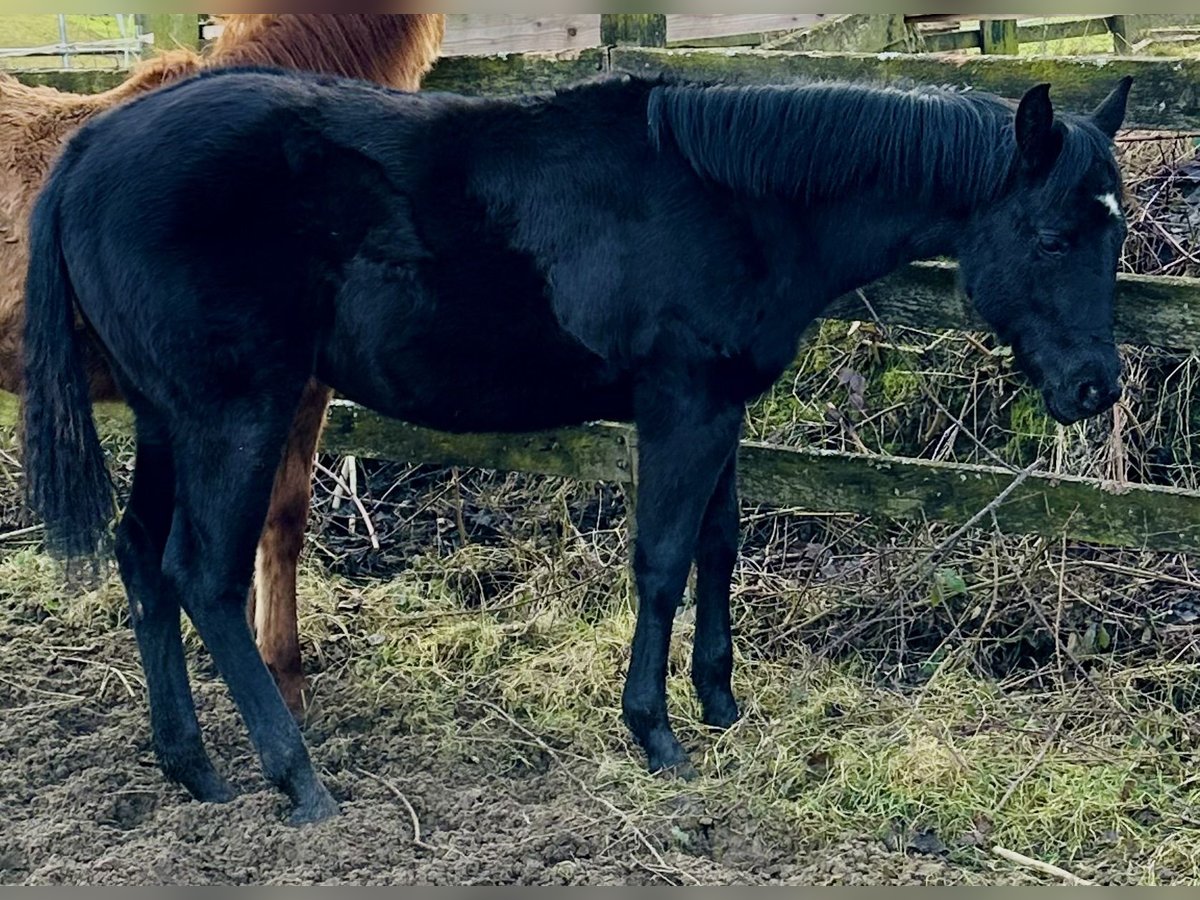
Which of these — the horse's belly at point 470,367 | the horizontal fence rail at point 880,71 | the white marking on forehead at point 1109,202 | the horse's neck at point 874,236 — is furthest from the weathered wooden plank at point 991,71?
the horse's belly at point 470,367

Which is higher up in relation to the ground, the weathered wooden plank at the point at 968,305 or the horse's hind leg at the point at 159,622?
the weathered wooden plank at the point at 968,305

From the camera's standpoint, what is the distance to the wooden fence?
3818 mm

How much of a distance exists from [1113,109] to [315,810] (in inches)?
108

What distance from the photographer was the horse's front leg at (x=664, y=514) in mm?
3631

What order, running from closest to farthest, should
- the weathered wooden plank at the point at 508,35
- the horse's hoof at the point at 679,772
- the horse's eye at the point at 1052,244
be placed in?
the horse's eye at the point at 1052,244 → the horse's hoof at the point at 679,772 → the weathered wooden plank at the point at 508,35

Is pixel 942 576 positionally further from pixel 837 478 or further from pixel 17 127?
pixel 17 127

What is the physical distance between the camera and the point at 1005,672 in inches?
173

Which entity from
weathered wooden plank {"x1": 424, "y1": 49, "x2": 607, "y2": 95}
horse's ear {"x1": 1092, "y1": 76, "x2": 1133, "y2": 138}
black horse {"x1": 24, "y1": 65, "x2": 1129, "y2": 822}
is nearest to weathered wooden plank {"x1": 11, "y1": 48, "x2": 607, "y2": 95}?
weathered wooden plank {"x1": 424, "y1": 49, "x2": 607, "y2": 95}

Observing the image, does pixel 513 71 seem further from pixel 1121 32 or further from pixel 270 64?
pixel 1121 32

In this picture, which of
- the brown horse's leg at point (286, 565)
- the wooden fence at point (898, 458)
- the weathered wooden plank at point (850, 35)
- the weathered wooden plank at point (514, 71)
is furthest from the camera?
the weathered wooden plank at point (850, 35)

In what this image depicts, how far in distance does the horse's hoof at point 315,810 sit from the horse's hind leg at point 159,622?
0.30 meters

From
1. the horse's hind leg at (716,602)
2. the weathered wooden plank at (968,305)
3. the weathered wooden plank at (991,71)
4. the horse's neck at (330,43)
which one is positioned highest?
the horse's neck at (330,43)

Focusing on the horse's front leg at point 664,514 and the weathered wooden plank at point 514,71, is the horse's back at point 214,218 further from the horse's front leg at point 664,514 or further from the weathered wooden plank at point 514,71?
the weathered wooden plank at point 514,71

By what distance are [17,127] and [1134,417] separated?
12.5ft
